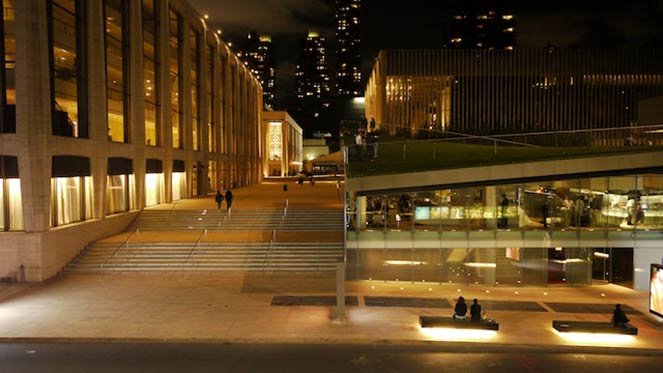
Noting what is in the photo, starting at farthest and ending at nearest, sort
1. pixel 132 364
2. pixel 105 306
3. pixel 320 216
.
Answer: pixel 320 216
pixel 105 306
pixel 132 364

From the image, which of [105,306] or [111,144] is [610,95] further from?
[105,306]

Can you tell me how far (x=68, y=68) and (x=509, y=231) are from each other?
2288 cm

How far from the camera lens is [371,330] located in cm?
1553

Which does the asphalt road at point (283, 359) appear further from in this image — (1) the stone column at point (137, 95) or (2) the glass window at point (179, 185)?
(2) the glass window at point (179, 185)

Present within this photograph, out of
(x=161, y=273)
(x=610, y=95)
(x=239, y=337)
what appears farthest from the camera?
(x=610, y=95)

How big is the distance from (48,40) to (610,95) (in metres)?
68.5

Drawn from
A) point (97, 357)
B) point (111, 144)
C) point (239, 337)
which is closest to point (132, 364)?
point (97, 357)

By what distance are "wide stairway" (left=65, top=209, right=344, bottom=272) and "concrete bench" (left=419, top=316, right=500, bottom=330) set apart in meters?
8.70

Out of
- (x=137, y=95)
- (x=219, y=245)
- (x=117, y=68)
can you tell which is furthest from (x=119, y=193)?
(x=219, y=245)

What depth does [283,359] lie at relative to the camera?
43.2 ft

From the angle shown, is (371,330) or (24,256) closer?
(371,330)

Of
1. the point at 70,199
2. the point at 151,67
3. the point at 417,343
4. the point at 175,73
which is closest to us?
the point at 417,343

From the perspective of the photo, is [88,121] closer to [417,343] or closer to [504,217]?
[417,343]

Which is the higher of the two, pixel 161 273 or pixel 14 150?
pixel 14 150
